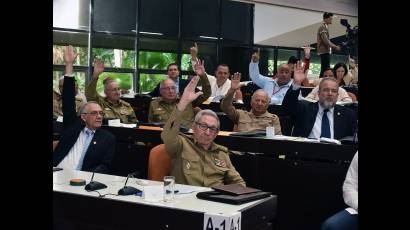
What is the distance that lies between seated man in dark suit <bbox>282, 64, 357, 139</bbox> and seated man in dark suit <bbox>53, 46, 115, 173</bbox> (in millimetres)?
1803

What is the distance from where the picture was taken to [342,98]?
604 centimetres

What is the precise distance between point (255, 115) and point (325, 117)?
29.2 inches

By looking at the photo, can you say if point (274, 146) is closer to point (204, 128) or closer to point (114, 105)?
point (204, 128)

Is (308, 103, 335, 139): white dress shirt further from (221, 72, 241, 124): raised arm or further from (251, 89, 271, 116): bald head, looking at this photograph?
(221, 72, 241, 124): raised arm

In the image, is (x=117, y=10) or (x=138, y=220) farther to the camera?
(x=117, y=10)

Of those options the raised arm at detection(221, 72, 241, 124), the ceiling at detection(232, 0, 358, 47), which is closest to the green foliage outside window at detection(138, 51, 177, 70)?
the ceiling at detection(232, 0, 358, 47)

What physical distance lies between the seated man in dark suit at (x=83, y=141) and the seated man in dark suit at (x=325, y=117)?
180 centimetres

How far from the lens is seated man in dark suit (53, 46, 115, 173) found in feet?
14.0

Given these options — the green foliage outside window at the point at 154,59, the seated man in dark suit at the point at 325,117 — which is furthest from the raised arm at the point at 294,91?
the green foliage outside window at the point at 154,59

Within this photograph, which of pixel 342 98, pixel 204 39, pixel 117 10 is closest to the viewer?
pixel 342 98
